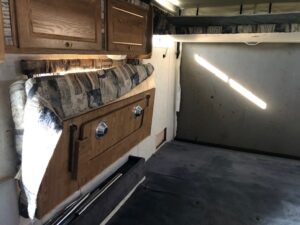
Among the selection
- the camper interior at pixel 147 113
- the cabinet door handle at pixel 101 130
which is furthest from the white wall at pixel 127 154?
the cabinet door handle at pixel 101 130

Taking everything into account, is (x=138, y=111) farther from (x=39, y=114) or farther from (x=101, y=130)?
(x=39, y=114)

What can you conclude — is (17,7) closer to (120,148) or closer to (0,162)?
(0,162)

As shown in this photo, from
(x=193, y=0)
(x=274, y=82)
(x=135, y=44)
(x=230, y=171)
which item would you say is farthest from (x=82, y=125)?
(x=274, y=82)

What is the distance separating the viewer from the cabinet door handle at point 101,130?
5.06ft

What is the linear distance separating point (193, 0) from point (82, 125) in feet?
6.22

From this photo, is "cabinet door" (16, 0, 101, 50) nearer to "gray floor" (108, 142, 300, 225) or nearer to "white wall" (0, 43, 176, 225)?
"white wall" (0, 43, 176, 225)

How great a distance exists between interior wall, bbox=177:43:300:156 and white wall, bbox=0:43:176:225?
295mm

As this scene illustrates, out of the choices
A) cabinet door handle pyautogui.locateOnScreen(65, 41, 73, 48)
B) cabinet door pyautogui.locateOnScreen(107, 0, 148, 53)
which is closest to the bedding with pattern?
cabinet door handle pyautogui.locateOnScreen(65, 41, 73, 48)

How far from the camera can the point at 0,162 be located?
123 centimetres

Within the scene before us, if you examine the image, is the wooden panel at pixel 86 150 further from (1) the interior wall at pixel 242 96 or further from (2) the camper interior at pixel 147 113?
(1) the interior wall at pixel 242 96

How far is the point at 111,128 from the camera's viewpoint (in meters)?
1.71

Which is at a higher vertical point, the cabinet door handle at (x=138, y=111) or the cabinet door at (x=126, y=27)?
the cabinet door at (x=126, y=27)

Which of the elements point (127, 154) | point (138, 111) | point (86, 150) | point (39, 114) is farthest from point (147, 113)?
point (39, 114)

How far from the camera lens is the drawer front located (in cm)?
149
